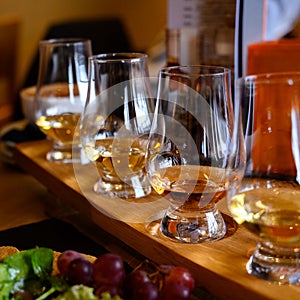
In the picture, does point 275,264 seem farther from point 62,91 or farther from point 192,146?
point 62,91

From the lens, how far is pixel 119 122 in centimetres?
92

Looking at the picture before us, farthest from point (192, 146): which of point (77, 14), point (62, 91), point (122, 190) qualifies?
point (77, 14)

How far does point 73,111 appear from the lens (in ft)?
3.62

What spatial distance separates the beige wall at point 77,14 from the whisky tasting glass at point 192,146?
3.06m

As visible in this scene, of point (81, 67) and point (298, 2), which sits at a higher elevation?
point (298, 2)

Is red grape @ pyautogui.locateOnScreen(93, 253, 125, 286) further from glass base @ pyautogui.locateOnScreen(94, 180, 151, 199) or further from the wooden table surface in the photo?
glass base @ pyautogui.locateOnScreen(94, 180, 151, 199)

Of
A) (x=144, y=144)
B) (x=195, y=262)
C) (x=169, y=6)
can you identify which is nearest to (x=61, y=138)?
(x=144, y=144)

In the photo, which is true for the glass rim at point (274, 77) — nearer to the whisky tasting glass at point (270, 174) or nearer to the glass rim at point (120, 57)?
the whisky tasting glass at point (270, 174)

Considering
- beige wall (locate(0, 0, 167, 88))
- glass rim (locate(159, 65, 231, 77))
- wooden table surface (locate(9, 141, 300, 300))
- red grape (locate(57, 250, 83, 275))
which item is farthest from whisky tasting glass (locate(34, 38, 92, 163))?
beige wall (locate(0, 0, 167, 88))

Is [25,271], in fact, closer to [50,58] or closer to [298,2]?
[50,58]

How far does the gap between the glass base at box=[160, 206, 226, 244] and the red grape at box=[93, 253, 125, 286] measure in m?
0.17

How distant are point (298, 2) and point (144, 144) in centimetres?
48

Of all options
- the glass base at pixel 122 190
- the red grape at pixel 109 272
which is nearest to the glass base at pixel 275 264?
the red grape at pixel 109 272

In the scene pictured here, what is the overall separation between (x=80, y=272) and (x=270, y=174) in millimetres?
262
